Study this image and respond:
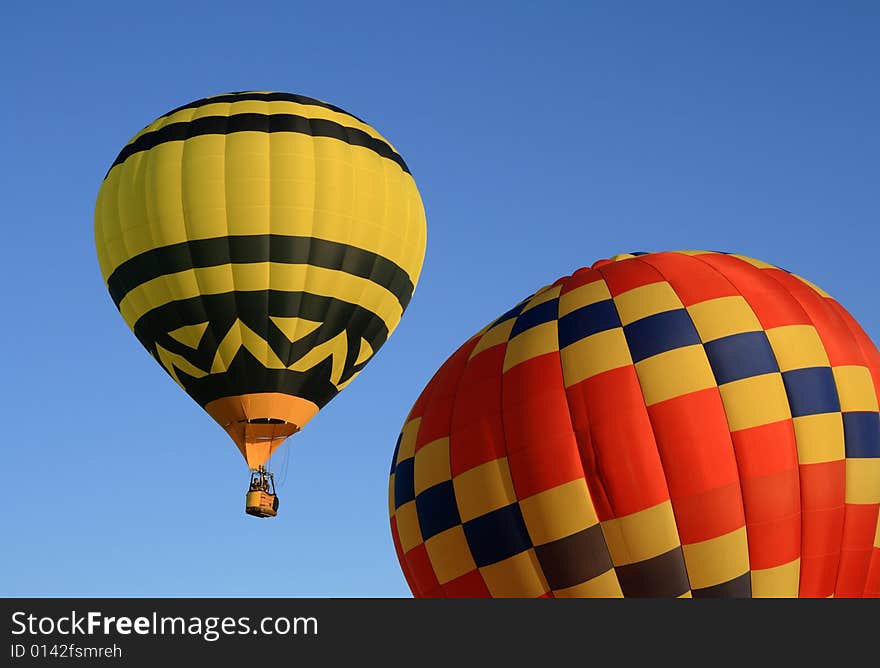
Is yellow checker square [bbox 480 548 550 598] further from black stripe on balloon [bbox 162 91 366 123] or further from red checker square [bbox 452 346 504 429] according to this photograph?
black stripe on balloon [bbox 162 91 366 123]

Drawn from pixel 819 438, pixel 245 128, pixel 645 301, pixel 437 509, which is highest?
pixel 245 128

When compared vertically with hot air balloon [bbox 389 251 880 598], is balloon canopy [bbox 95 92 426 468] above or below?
above

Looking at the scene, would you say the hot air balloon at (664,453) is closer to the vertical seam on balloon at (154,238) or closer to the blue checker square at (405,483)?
the blue checker square at (405,483)

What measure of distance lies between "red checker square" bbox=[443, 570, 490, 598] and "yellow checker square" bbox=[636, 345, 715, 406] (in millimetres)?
1958

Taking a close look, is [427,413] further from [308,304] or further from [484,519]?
[308,304]

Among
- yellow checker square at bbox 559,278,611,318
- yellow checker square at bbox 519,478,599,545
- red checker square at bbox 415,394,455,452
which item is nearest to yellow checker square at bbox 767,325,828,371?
yellow checker square at bbox 559,278,611,318

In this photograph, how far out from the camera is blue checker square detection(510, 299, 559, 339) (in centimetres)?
1205

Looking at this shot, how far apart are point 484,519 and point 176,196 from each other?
7.73m

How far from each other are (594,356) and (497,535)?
1.59 metres

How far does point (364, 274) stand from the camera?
58.6 ft

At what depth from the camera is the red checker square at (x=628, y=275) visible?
39.1ft

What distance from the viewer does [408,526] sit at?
40.2 ft

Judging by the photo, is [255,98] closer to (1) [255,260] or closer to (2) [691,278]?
(1) [255,260]

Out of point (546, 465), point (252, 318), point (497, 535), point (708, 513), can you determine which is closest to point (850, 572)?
point (708, 513)
